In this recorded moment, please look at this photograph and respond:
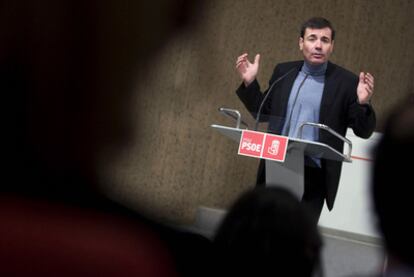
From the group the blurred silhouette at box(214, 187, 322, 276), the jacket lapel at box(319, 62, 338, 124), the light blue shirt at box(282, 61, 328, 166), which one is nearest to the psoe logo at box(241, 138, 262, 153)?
the light blue shirt at box(282, 61, 328, 166)

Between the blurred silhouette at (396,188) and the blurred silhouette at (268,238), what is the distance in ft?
0.17

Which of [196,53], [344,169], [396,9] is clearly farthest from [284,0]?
[196,53]

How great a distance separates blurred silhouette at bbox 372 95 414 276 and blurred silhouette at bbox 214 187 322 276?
0.17ft

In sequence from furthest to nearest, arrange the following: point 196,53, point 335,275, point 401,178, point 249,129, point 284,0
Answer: point 284,0
point 335,275
point 249,129
point 196,53
point 401,178

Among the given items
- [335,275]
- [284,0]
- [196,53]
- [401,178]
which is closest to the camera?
[401,178]

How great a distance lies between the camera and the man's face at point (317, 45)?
155 centimetres

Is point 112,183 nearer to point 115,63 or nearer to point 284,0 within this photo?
point 115,63

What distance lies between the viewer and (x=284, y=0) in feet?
7.91

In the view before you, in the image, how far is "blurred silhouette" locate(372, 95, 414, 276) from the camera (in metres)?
0.32

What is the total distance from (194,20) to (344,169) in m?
2.16

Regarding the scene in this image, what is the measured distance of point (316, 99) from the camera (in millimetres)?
1542

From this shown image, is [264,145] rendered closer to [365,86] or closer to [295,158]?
[295,158]

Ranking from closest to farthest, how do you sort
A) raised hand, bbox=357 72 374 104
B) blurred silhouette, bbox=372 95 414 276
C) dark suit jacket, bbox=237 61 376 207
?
1. blurred silhouette, bbox=372 95 414 276
2. raised hand, bbox=357 72 374 104
3. dark suit jacket, bbox=237 61 376 207

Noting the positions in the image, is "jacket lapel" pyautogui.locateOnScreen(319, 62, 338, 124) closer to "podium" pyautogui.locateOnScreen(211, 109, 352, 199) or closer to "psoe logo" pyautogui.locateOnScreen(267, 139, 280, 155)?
"podium" pyautogui.locateOnScreen(211, 109, 352, 199)
